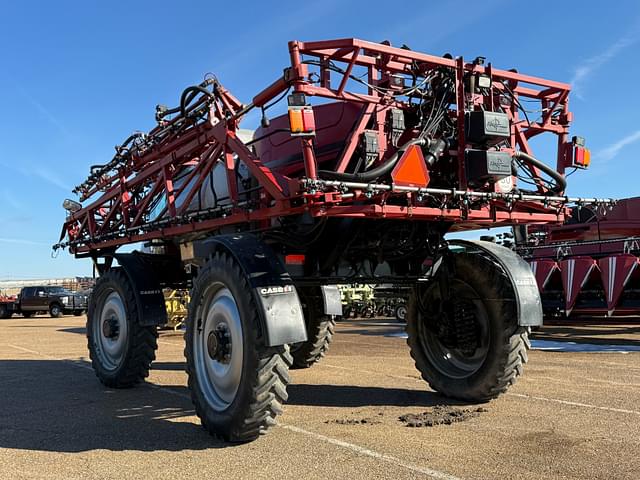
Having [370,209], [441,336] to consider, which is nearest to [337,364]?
[441,336]

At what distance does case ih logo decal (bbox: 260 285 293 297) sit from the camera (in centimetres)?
475

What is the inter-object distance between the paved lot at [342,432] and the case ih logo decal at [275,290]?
1146 mm

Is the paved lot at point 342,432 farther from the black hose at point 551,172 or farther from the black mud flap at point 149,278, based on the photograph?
the black hose at point 551,172

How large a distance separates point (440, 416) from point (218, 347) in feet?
6.82

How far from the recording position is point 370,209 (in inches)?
180

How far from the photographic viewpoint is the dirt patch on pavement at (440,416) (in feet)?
17.1

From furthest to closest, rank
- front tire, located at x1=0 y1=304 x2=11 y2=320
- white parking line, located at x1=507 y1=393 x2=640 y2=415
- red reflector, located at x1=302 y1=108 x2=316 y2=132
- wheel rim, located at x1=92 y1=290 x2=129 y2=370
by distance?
front tire, located at x1=0 y1=304 x2=11 y2=320, wheel rim, located at x1=92 y1=290 x2=129 y2=370, white parking line, located at x1=507 y1=393 x2=640 y2=415, red reflector, located at x1=302 y1=108 x2=316 y2=132

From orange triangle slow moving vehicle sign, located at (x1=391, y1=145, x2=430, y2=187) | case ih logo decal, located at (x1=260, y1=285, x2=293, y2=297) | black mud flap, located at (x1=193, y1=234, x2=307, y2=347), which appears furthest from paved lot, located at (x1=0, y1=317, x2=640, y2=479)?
orange triangle slow moving vehicle sign, located at (x1=391, y1=145, x2=430, y2=187)

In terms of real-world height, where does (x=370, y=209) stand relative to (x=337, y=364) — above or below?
above

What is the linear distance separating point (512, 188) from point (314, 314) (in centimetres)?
418

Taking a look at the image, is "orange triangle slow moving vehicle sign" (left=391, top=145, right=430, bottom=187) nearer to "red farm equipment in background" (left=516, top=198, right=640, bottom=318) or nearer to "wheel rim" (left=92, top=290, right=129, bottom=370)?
"wheel rim" (left=92, top=290, right=129, bottom=370)

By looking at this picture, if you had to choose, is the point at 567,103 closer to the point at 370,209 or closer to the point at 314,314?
the point at 370,209

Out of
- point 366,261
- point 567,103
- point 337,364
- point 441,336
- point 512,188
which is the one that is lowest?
point 337,364

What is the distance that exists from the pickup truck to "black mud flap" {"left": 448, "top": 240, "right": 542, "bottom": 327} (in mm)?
29944
